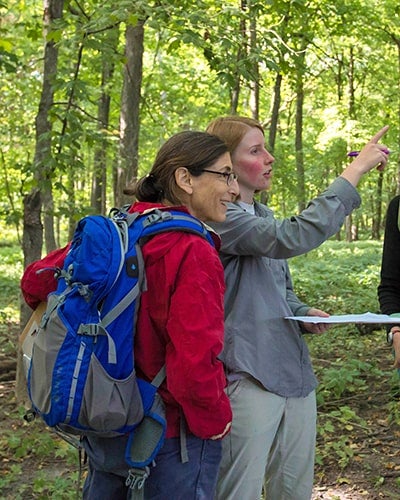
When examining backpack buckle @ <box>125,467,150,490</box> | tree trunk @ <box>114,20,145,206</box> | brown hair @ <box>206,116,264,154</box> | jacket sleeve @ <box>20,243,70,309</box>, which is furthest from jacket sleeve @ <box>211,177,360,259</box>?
tree trunk @ <box>114,20,145,206</box>

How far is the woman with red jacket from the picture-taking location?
6.50ft

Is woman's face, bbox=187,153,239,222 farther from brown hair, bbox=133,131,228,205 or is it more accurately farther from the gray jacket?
the gray jacket

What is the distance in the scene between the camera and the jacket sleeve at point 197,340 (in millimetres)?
1970

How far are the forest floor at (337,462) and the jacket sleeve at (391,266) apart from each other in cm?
165

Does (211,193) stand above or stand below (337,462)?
above

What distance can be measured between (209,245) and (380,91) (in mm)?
22976

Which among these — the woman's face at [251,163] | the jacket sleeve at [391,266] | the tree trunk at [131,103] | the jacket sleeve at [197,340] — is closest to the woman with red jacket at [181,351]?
the jacket sleeve at [197,340]

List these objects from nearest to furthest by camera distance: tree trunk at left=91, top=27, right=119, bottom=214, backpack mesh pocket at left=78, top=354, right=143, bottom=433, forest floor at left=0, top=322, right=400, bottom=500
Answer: backpack mesh pocket at left=78, top=354, right=143, bottom=433
forest floor at left=0, top=322, right=400, bottom=500
tree trunk at left=91, top=27, right=119, bottom=214

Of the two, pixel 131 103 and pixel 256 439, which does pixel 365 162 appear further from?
pixel 131 103

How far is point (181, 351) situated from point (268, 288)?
2.73 feet

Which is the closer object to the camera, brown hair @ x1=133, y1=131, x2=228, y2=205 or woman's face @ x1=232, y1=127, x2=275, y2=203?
brown hair @ x1=133, y1=131, x2=228, y2=205

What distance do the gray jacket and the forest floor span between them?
2.06 meters

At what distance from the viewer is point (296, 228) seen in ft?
8.45

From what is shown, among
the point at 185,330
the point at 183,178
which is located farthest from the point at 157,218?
the point at 185,330
